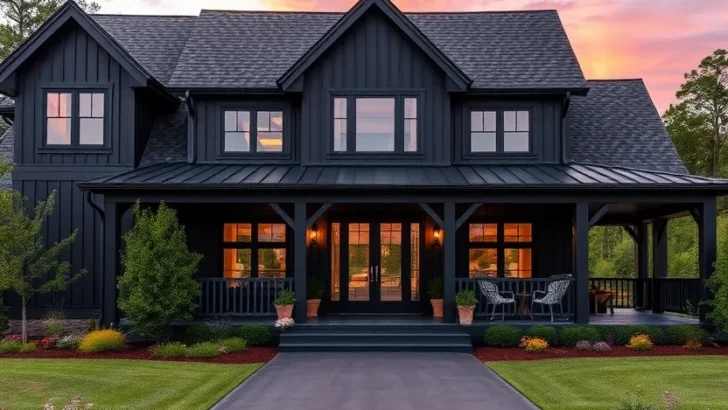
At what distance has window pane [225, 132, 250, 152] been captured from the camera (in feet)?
56.6

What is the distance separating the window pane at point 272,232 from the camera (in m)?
17.2

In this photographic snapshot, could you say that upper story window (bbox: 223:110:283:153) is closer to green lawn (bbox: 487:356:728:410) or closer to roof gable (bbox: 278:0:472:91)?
roof gable (bbox: 278:0:472:91)

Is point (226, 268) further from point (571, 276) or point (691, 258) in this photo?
point (691, 258)

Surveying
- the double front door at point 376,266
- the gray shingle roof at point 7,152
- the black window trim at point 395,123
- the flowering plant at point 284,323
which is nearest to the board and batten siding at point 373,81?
the black window trim at point 395,123

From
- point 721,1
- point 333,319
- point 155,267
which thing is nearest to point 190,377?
point 155,267

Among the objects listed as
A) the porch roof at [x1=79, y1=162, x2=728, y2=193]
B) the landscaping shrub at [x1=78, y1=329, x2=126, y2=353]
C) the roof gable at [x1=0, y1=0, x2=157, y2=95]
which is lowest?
the landscaping shrub at [x1=78, y1=329, x2=126, y2=353]

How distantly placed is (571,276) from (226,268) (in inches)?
336

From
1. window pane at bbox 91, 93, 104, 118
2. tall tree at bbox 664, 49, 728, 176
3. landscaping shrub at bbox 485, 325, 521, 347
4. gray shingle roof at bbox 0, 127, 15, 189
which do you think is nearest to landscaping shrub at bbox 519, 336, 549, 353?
landscaping shrub at bbox 485, 325, 521, 347

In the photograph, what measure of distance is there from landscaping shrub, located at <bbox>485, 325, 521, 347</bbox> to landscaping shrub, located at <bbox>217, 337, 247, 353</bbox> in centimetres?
519

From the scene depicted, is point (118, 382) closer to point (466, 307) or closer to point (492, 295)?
point (466, 307)

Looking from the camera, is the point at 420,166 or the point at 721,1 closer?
the point at 420,166

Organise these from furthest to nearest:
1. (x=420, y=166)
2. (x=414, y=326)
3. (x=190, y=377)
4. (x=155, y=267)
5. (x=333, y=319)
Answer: (x=420, y=166), (x=333, y=319), (x=414, y=326), (x=155, y=267), (x=190, y=377)

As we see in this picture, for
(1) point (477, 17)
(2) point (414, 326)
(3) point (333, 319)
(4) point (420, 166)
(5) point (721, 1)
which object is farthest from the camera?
(5) point (721, 1)

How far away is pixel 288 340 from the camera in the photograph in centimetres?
1412
